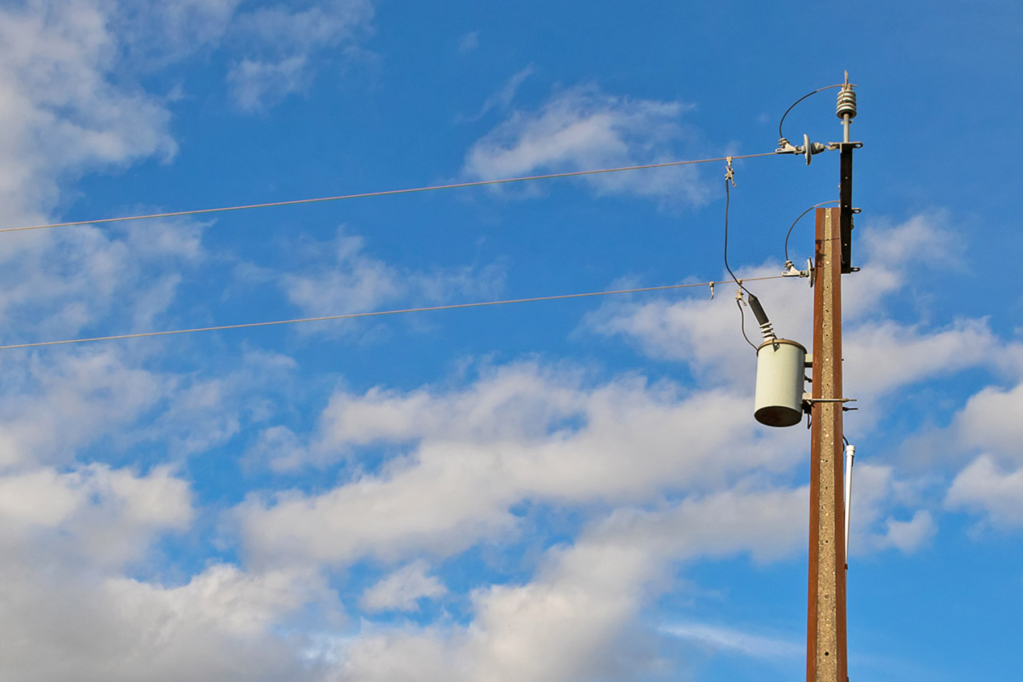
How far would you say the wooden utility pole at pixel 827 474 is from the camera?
8766 mm

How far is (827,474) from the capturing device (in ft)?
30.6

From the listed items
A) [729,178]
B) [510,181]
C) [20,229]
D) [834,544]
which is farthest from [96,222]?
[834,544]

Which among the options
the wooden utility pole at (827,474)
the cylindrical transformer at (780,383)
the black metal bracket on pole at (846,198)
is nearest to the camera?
the wooden utility pole at (827,474)

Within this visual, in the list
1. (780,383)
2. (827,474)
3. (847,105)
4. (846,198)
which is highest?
(847,105)

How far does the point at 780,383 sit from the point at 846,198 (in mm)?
2014

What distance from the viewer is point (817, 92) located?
11.1 meters

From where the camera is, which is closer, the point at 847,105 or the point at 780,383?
the point at 780,383

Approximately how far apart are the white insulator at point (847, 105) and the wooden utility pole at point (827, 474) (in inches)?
35.0

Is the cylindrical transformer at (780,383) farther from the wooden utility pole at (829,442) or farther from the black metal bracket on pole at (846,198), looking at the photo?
the black metal bracket on pole at (846,198)

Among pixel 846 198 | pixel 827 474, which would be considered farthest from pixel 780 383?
pixel 846 198

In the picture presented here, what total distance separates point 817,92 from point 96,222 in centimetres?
856

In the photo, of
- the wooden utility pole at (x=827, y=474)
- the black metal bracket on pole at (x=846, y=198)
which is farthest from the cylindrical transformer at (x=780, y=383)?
the black metal bracket on pole at (x=846, y=198)

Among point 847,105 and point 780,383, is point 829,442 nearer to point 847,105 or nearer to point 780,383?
point 780,383

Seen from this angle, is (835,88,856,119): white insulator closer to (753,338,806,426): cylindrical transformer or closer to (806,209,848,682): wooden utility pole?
(806,209,848,682): wooden utility pole
